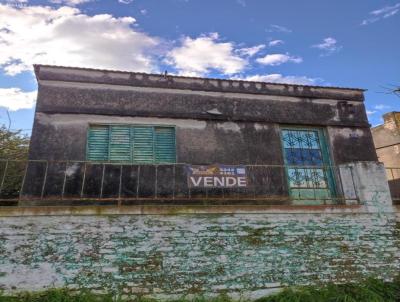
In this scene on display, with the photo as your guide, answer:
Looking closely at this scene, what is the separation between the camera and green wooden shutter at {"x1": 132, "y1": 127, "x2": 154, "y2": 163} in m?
8.01

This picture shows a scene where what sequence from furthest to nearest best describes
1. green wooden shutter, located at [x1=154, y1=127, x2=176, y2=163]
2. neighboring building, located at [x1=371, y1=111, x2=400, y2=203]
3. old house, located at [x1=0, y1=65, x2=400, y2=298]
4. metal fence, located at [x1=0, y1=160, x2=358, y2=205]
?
neighboring building, located at [x1=371, y1=111, x2=400, y2=203] → green wooden shutter, located at [x1=154, y1=127, x2=176, y2=163] → metal fence, located at [x1=0, y1=160, x2=358, y2=205] → old house, located at [x1=0, y1=65, x2=400, y2=298]

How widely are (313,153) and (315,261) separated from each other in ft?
11.4

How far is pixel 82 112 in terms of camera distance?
7930mm

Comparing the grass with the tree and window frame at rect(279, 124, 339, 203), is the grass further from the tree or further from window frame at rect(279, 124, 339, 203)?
the tree

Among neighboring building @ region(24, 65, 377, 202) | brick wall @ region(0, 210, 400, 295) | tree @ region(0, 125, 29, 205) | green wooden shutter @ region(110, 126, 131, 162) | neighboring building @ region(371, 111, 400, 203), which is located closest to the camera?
brick wall @ region(0, 210, 400, 295)

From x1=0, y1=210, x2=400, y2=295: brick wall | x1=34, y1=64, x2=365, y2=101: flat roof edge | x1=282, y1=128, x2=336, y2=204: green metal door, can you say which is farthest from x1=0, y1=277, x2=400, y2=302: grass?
x1=34, y1=64, x2=365, y2=101: flat roof edge

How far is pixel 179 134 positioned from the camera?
8273 millimetres

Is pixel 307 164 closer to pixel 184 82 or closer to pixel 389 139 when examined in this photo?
pixel 184 82

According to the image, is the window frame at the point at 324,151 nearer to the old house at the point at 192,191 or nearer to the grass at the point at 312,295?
the old house at the point at 192,191

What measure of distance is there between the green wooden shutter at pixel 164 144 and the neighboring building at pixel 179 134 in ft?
0.08

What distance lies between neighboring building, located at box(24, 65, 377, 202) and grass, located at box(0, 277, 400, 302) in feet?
7.48

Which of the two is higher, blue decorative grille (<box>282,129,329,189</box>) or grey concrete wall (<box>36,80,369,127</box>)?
grey concrete wall (<box>36,80,369,127</box>)

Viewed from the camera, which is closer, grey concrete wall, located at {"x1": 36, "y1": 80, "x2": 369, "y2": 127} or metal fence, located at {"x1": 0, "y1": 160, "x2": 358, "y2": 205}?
metal fence, located at {"x1": 0, "y1": 160, "x2": 358, "y2": 205}

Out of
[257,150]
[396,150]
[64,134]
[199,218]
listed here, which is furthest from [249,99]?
[396,150]
